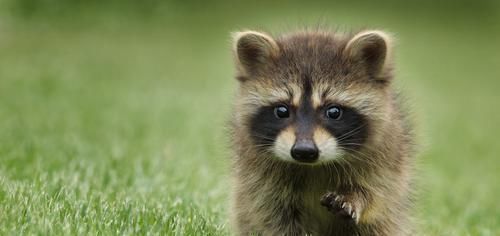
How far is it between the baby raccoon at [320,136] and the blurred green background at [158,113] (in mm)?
430

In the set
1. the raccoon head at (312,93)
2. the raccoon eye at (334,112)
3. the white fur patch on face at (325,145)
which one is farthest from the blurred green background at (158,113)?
the raccoon eye at (334,112)

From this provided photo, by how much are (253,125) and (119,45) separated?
1684 centimetres

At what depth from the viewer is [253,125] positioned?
5312 millimetres

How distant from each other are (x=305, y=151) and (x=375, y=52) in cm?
99

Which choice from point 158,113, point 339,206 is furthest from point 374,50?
point 158,113

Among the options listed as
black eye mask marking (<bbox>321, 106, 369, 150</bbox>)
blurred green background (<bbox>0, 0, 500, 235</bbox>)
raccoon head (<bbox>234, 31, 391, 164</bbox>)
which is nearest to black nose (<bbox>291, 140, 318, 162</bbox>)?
raccoon head (<bbox>234, 31, 391, 164</bbox>)

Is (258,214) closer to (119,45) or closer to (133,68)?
(133,68)

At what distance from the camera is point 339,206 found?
499 centimetres

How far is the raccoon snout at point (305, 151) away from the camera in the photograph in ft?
15.7

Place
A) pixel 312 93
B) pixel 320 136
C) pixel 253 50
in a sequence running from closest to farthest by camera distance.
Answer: pixel 320 136, pixel 312 93, pixel 253 50

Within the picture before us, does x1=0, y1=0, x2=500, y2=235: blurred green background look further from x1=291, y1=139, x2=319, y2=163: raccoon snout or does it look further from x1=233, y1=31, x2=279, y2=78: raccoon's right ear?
Answer: x1=291, y1=139, x2=319, y2=163: raccoon snout

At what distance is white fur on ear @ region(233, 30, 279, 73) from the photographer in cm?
542

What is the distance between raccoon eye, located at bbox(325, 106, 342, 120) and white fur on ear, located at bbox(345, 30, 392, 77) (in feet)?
1.33

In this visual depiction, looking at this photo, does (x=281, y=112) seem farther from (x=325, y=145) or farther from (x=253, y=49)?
(x=253, y=49)
